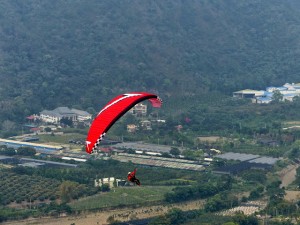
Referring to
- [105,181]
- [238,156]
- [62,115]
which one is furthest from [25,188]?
[62,115]

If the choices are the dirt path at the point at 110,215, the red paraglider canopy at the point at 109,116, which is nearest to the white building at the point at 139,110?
the dirt path at the point at 110,215

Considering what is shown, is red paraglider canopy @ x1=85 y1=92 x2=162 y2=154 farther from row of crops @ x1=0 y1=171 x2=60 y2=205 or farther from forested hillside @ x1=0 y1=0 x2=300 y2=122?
forested hillside @ x1=0 y1=0 x2=300 y2=122

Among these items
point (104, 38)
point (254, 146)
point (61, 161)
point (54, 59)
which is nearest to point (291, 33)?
point (104, 38)

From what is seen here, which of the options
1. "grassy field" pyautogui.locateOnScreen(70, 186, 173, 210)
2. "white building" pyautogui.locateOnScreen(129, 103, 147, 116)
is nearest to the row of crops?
"grassy field" pyautogui.locateOnScreen(70, 186, 173, 210)

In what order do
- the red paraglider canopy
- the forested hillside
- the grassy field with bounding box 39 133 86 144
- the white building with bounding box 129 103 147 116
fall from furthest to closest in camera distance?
the forested hillside → the white building with bounding box 129 103 147 116 → the grassy field with bounding box 39 133 86 144 → the red paraglider canopy

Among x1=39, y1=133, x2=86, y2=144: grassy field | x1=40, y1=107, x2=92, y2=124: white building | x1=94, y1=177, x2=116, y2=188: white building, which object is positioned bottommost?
x1=94, y1=177, x2=116, y2=188: white building

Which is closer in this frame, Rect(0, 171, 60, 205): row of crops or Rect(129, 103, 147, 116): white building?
Rect(0, 171, 60, 205): row of crops

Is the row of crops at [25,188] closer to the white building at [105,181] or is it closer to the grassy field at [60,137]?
the white building at [105,181]
